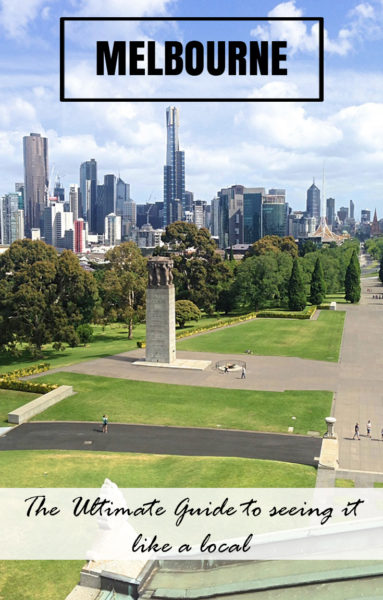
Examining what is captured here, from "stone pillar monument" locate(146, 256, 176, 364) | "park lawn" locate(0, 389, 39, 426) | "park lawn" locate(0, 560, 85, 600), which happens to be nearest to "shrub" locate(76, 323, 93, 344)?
"stone pillar monument" locate(146, 256, 176, 364)

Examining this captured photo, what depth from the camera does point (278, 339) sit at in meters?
55.6

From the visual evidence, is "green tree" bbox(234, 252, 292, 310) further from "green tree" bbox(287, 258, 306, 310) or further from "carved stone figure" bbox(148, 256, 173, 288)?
"carved stone figure" bbox(148, 256, 173, 288)

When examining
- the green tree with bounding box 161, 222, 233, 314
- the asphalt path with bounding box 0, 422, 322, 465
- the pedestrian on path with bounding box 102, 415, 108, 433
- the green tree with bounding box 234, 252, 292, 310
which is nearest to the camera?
the asphalt path with bounding box 0, 422, 322, 465

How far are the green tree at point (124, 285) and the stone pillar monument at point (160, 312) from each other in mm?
13763

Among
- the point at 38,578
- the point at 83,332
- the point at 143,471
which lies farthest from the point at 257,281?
the point at 38,578

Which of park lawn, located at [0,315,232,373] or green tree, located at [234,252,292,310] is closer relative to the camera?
park lawn, located at [0,315,232,373]

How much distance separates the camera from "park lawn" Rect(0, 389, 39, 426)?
1255 inches

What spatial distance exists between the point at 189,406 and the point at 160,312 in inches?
461

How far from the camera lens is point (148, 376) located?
1535 inches

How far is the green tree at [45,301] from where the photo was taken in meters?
45.9

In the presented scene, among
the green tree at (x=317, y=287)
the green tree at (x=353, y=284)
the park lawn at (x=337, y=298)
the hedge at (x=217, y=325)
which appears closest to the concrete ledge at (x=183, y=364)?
the hedge at (x=217, y=325)

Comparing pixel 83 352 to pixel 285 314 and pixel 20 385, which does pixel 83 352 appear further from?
pixel 285 314

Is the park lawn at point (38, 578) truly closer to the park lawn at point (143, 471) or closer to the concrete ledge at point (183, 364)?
the park lawn at point (143, 471)

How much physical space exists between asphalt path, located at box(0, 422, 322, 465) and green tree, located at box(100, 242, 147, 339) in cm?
2765
